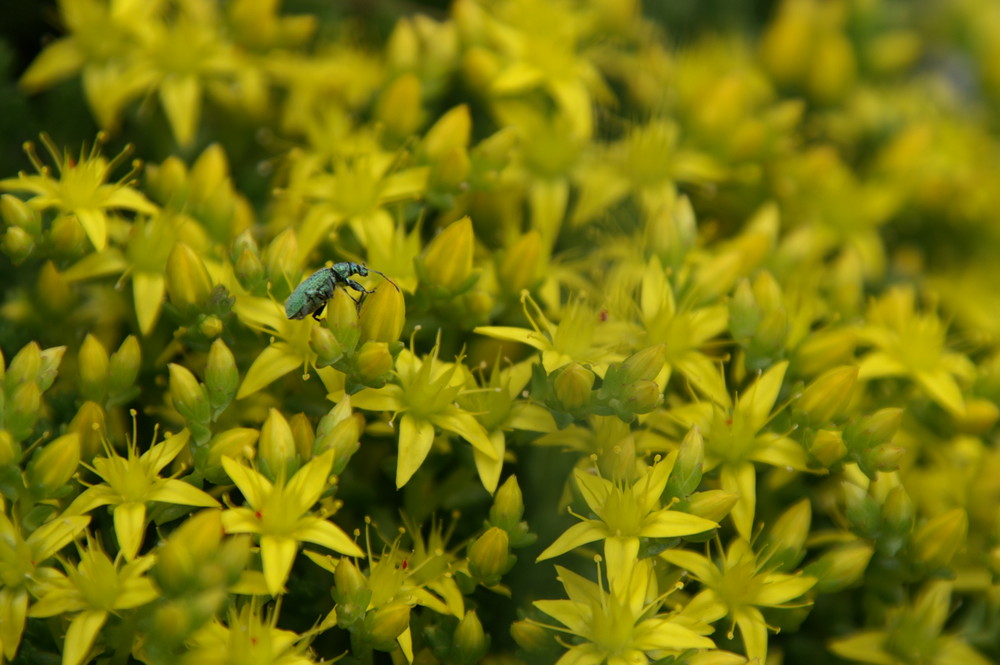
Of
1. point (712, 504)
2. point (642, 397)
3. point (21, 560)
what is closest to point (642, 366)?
point (642, 397)

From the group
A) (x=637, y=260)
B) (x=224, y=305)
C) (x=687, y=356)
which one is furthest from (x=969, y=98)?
(x=224, y=305)

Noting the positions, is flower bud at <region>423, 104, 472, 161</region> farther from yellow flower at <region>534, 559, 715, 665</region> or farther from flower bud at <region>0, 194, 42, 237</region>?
yellow flower at <region>534, 559, 715, 665</region>

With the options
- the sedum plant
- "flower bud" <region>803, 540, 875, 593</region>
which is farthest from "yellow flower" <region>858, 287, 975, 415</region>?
"flower bud" <region>803, 540, 875, 593</region>

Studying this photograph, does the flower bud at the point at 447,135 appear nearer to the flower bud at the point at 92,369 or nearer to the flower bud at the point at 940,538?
the flower bud at the point at 92,369

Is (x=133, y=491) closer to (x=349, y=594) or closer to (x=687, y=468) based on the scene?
(x=349, y=594)

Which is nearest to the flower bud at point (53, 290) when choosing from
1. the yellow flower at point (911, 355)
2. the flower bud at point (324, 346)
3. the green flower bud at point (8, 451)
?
the green flower bud at point (8, 451)

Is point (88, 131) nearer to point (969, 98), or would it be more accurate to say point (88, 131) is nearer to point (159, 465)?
point (159, 465)
